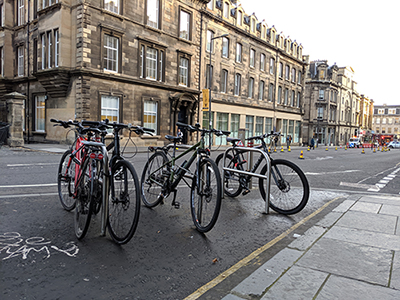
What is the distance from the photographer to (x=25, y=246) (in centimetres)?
347

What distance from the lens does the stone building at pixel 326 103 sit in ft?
228

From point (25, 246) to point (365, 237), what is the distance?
3927mm

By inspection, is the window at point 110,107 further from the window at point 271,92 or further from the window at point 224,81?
the window at point 271,92

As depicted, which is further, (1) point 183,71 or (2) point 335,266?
(1) point 183,71

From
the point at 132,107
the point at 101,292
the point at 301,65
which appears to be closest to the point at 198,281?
the point at 101,292

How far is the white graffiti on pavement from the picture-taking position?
3.30 m

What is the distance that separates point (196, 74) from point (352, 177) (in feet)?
70.5

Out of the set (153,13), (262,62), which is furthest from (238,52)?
(153,13)

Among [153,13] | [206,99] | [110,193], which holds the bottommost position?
[110,193]

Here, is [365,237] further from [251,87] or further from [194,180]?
[251,87]

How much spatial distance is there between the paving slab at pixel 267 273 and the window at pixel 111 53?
2121cm

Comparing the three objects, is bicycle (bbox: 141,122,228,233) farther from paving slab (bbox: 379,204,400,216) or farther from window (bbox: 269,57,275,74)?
window (bbox: 269,57,275,74)

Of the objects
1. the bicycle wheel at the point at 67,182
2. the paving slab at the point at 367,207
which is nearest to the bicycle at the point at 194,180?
the bicycle wheel at the point at 67,182

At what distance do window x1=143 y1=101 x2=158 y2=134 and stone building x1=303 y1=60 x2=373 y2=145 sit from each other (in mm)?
49966
